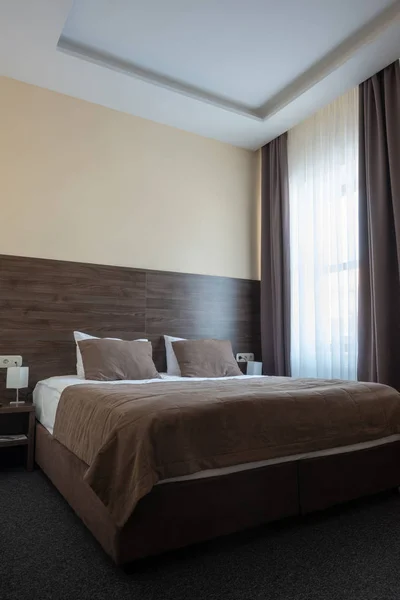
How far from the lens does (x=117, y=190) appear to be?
13.2 ft

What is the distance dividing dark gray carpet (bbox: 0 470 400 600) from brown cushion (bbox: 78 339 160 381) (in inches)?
45.0

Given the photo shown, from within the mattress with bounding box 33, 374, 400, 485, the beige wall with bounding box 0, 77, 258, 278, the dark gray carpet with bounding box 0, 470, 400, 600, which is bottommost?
the dark gray carpet with bounding box 0, 470, 400, 600

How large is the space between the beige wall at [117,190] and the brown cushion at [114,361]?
0.86 metres

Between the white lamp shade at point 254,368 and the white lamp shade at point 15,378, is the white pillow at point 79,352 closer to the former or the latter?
the white lamp shade at point 15,378

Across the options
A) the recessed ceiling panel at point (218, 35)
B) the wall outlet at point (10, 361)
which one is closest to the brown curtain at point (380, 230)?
the recessed ceiling panel at point (218, 35)

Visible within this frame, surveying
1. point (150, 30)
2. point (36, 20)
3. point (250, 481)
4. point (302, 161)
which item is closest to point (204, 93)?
point (150, 30)

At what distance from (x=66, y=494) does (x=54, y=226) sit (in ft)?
7.41

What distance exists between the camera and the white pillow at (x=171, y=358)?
3805 mm

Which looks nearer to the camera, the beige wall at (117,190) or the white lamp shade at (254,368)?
the beige wall at (117,190)

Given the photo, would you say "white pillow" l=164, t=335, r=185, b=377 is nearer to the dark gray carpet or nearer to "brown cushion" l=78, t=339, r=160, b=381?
"brown cushion" l=78, t=339, r=160, b=381

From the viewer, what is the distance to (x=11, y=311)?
3.40 meters

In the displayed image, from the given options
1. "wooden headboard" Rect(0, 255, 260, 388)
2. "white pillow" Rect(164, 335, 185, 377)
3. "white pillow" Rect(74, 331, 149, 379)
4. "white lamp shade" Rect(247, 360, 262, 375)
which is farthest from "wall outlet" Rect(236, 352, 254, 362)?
"white pillow" Rect(74, 331, 149, 379)

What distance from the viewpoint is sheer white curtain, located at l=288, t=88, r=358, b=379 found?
374 cm

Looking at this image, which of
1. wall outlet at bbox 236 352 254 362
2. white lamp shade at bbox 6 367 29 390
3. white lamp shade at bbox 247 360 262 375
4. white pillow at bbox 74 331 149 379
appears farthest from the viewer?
wall outlet at bbox 236 352 254 362
